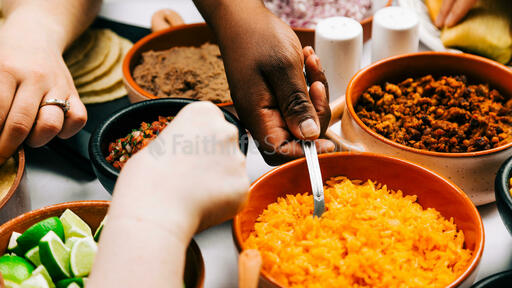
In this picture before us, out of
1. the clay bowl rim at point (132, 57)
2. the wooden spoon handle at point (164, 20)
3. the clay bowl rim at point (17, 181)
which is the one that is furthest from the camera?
the wooden spoon handle at point (164, 20)

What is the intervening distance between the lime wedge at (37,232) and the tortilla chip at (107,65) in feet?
2.20

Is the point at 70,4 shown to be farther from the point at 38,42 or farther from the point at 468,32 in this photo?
the point at 468,32

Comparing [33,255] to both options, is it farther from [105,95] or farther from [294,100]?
[105,95]

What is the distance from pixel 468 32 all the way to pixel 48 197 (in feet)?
3.99

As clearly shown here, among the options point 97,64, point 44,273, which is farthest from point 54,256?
point 97,64

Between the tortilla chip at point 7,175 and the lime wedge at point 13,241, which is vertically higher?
the lime wedge at point 13,241

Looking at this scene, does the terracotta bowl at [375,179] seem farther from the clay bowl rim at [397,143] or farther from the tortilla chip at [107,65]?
the tortilla chip at [107,65]

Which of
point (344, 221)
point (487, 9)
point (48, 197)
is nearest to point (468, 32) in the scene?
point (487, 9)

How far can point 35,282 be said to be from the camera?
743 mm

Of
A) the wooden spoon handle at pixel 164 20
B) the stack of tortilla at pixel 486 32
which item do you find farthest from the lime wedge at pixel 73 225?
the stack of tortilla at pixel 486 32

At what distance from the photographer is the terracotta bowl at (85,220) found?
75 centimetres

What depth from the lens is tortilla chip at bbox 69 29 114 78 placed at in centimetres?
141

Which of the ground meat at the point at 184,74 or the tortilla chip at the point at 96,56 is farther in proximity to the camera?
the tortilla chip at the point at 96,56

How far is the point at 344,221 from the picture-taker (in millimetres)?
832
